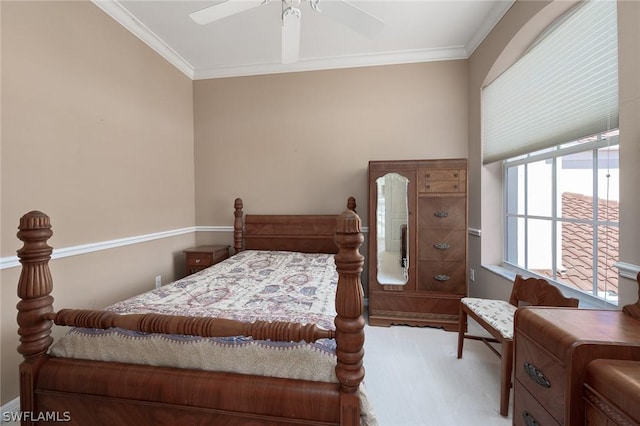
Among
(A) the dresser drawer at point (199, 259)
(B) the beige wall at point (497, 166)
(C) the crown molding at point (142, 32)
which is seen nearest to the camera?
(B) the beige wall at point (497, 166)

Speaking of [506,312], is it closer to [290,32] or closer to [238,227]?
[290,32]

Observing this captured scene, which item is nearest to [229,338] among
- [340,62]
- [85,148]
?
[85,148]

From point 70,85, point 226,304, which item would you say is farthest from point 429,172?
point 70,85

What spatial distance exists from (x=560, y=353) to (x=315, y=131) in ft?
9.58

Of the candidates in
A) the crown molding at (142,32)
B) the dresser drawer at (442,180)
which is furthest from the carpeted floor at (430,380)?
the crown molding at (142,32)

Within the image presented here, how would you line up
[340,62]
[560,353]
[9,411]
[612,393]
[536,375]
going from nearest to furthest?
[612,393]
[560,353]
[536,375]
[9,411]
[340,62]

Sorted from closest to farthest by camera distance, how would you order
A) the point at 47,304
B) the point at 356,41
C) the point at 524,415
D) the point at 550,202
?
the point at 524,415, the point at 47,304, the point at 550,202, the point at 356,41

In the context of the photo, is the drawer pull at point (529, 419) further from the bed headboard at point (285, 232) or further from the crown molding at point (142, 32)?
the crown molding at point (142, 32)

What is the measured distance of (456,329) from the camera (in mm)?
2510

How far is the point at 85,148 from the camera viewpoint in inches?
77.6

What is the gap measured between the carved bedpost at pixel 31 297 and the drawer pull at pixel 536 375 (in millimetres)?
1991

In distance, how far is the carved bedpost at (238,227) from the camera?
10.3 ft

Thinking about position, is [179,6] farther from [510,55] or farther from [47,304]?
[510,55]

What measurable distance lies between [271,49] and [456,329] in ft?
11.8
